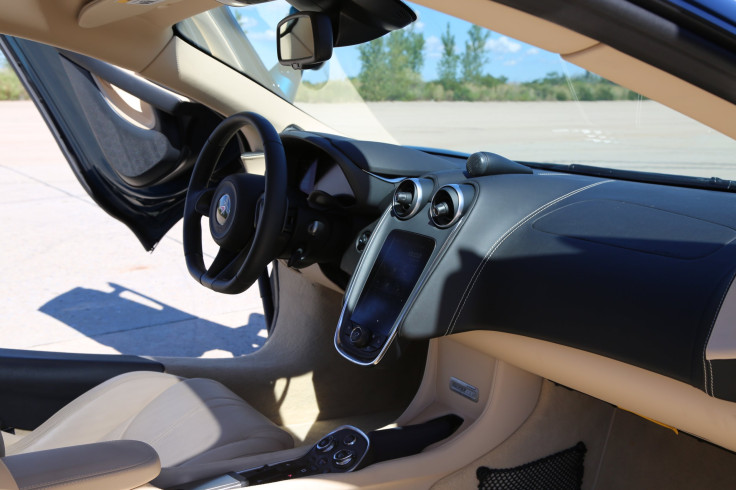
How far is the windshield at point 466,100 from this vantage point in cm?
150

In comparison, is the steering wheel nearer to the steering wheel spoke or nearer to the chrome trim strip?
the steering wheel spoke

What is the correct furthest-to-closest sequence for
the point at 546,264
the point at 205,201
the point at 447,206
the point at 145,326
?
1. the point at 145,326
2. the point at 205,201
3. the point at 447,206
4. the point at 546,264

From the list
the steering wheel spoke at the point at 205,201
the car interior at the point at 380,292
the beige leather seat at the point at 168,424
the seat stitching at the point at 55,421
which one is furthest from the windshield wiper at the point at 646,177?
the seat stitching at the point at 55,421

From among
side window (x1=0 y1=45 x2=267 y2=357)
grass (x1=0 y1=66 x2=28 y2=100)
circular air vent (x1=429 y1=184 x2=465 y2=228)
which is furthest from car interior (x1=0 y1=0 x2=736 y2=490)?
grass (x1=0 y1=66 x2=28 y2=100)

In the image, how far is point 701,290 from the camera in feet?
4.74

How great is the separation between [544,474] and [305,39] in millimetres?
1367

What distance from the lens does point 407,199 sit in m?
1.95

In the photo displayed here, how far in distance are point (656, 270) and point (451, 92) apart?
37.5 inches

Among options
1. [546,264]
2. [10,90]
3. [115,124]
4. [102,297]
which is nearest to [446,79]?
[546,264]

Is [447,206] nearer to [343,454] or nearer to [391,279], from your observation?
[391,279]

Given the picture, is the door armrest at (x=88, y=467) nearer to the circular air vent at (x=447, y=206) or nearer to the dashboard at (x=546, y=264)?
the dashboard at (x=546, y=264)

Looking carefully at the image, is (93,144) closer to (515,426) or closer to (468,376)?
(468,376)

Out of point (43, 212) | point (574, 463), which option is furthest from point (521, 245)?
point (43, 212)

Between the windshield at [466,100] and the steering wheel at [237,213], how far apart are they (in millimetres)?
343
